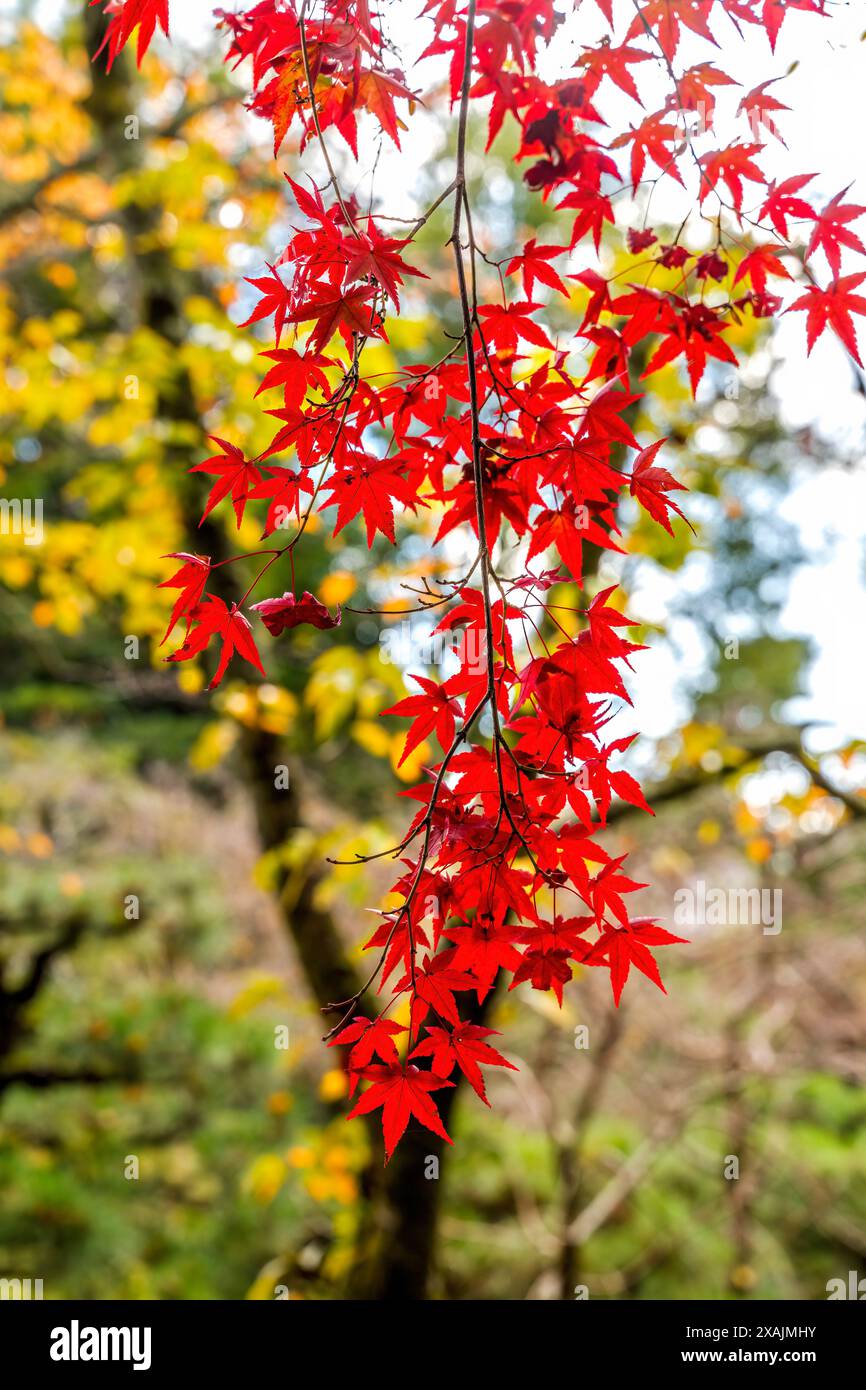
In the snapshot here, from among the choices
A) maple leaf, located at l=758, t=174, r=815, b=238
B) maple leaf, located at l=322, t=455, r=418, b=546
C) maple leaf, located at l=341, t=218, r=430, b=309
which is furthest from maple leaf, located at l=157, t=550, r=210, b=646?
maple leaf, located at l=758, t=174, r=815, b=238

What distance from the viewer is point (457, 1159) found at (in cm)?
317

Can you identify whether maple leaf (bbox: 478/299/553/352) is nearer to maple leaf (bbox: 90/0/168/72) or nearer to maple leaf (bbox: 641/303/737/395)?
maple leaf (bbox: 641/303/737/395)

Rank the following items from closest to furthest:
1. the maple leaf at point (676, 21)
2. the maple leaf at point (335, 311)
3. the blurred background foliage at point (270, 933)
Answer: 1. the maple leaf at point (335, 311)
2. the maple leaf at point (676, 21)
3. the blurred background foliage at point (270, 933)

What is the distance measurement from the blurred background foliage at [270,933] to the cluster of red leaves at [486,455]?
0.80 metres

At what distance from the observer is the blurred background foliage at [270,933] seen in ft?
6.63

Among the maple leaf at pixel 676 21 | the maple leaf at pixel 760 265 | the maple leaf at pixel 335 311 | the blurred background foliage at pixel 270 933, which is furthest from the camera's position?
the blurred background foliage at pixel 270 933

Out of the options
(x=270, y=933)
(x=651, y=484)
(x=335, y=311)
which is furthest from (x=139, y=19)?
(x=270, y=933)

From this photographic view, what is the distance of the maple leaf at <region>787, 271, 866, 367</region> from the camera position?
797 millimetres

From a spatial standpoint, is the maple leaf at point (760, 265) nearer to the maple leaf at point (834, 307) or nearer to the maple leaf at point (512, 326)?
the maple leaf at point (834, 307)

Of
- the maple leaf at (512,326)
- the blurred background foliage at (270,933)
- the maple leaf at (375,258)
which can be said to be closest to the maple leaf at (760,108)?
the maple leaf at (512,326)

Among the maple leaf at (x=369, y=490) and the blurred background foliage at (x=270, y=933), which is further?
the blurred background foliage at (x=270, y=933)

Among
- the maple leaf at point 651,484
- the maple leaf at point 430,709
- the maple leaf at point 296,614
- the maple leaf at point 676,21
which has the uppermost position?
the maple leaf at point 676,21

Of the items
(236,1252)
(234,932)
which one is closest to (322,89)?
(236,1252)

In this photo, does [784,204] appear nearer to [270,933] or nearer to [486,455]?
[486,455]
